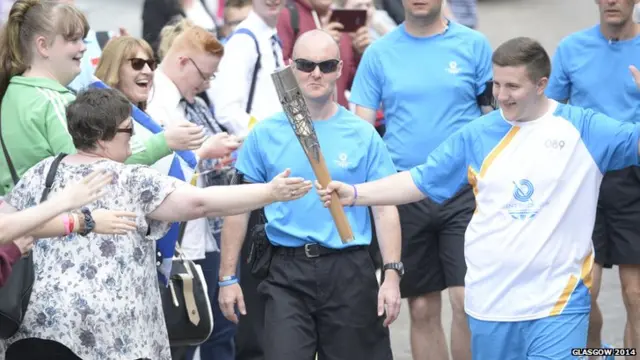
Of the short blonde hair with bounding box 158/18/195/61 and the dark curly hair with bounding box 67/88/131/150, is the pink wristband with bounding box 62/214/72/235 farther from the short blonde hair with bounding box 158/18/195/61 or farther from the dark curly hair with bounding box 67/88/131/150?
the short blonde hair with bounding box 158/18/195/61

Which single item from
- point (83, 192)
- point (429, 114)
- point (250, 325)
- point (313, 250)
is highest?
point (83, 192)

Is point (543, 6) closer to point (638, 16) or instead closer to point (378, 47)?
point (638, 16)

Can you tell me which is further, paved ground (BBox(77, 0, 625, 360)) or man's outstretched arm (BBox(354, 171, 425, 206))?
paved ground (BBox(77, 0, 625, 360))

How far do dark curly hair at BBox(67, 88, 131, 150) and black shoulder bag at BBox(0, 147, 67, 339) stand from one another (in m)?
0.20

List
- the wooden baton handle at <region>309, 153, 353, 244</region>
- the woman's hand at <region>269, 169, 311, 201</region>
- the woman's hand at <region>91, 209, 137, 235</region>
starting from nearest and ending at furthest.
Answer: the woman's hand at <region>91, 209, 137, 235</region> → the woman's hand at <region>269, 169, 311, 201</region> → the wooden baton handle at <region>309, 153, 353, 244</region>

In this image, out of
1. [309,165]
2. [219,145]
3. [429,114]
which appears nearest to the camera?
[309,165]

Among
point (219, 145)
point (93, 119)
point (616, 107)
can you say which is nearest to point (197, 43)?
point (219, 145)

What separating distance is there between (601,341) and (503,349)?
257cm

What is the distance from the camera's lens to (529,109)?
21.4ft

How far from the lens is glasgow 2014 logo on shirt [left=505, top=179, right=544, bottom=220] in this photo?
6461 mm

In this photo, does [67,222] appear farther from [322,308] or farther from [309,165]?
[322,308]

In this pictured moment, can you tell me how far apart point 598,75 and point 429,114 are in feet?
3.66

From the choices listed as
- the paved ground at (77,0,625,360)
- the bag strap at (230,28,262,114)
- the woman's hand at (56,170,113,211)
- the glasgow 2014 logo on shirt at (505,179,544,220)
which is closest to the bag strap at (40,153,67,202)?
the woman's hand at (56,170,113,211)

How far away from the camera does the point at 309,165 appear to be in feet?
23.0
